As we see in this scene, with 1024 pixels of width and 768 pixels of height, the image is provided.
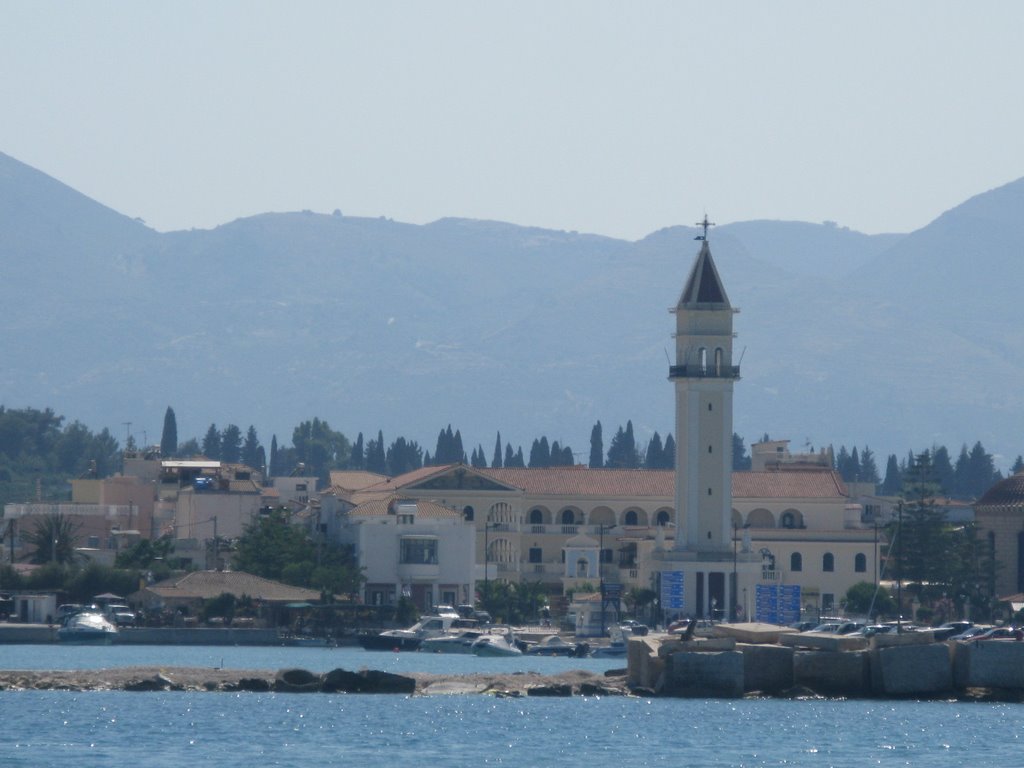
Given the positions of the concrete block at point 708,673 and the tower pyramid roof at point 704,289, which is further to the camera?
the tower pyramid roof at point 704,289

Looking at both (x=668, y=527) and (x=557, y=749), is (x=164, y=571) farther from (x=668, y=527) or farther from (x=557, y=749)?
(x=557, y=749)

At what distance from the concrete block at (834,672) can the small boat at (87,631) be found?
111 feet

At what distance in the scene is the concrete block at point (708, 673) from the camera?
57.8m

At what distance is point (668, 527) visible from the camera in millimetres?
124000

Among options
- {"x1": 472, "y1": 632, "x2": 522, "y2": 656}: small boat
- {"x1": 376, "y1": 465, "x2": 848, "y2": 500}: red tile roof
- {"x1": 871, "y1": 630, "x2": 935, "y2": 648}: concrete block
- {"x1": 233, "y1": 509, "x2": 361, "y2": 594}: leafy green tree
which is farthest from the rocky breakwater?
{"x1": 376, "y1": 465, "x2": 848, "y2": 500}: red tile roof

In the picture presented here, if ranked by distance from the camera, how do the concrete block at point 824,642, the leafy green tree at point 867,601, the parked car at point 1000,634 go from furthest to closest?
1. the leafy green tree at point 867,601
2. the parked car at point 1000,634
3. the concrete block at point 824,642

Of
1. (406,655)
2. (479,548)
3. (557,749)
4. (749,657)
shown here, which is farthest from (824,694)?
(479,548)

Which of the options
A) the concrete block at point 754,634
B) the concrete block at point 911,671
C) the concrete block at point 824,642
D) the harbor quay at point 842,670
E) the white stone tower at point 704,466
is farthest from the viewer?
the white stone tower at point 704,466

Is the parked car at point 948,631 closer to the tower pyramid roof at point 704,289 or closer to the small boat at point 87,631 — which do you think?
the small boat at point 87,631

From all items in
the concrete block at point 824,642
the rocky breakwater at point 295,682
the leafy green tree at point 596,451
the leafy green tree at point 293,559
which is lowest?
the rocky breakwater at point 295,682

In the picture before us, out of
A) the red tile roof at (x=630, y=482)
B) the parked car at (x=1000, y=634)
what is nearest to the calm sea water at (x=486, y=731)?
the parked car at (x=1000, y=634)

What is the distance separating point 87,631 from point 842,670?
35.2m

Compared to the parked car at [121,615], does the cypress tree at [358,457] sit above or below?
above

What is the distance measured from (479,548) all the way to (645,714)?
67114 mm
